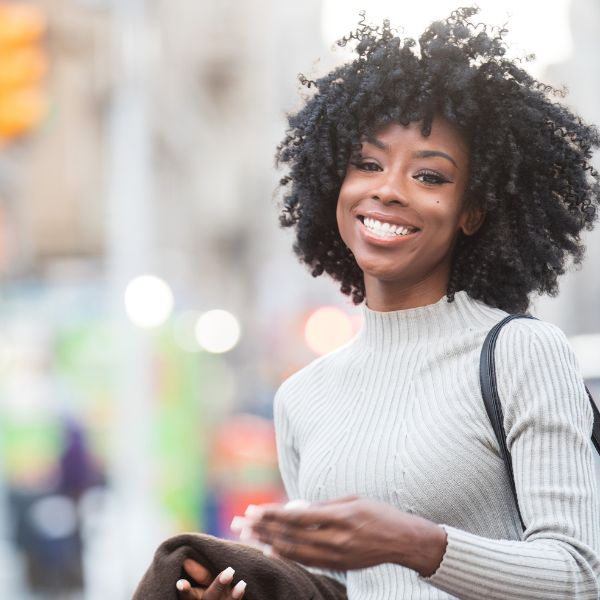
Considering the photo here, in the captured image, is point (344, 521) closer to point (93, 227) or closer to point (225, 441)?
point (225, 441)

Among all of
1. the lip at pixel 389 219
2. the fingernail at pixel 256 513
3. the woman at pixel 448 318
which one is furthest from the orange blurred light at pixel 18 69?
the fingernail at pixel 256 513

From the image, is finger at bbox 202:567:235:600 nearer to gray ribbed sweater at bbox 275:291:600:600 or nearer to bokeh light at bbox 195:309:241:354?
gray ribbed sweater at bbox 275:291:600:600

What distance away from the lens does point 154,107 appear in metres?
27.2

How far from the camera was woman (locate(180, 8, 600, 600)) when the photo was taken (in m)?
2.33

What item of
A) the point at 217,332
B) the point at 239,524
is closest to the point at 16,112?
the point at 239,524

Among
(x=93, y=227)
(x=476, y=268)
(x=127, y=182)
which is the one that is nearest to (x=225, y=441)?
(x=127, y=182)

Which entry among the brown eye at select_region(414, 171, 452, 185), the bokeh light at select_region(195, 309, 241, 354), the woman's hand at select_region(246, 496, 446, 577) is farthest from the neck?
the bokeh light at select_region(195, 309, 241, 354)

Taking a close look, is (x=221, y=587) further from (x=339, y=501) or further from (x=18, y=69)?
(x=18, y=69)

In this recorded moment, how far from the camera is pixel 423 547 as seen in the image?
7.20ft

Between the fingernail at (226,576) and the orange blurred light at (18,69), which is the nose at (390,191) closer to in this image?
the fingernail at (226,576)

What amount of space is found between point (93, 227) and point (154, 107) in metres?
2.92

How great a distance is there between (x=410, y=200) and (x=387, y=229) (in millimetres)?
82

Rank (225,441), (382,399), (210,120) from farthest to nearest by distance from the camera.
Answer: (210,120)
(225,441)
(382,399)

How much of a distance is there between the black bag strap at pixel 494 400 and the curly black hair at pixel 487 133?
291mm
